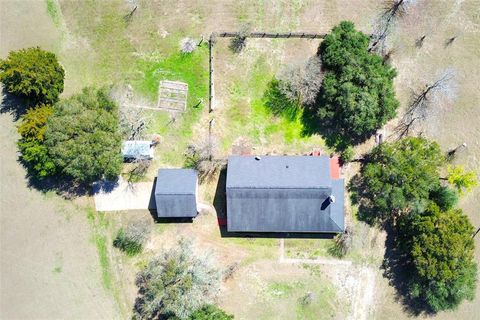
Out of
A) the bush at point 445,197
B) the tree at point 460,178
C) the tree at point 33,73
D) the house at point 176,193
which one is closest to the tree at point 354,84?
the tree at point 460,178

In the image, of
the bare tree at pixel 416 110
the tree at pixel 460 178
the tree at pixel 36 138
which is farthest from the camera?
the bare tree at pixel 416 110

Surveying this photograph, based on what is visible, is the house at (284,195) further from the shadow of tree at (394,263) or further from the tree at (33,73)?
the tree at (33,73)

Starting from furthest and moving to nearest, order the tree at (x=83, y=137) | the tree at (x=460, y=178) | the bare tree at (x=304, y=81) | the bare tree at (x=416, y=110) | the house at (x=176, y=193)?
1. the bare tree at (x=416, y=110)
2. the bare tree at (x=304, y=81)
3. the tree at (x=460, y=178)
4. the house at (x=176, y=193)
5. the tree at (x=83, y=137)

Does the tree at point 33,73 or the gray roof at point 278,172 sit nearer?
the tree at point 33,73

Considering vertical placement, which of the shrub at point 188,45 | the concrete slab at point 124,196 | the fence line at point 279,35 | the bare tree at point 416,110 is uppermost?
the fence line at point 279,35

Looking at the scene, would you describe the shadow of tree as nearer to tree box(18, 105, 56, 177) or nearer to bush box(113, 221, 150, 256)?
bush box(113, 221, 150, 256)

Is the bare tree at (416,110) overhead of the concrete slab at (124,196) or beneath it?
overhead

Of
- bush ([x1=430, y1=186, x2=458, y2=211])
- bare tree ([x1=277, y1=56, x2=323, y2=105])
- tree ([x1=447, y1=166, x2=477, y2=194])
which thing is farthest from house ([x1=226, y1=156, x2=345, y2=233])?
tree ([x1=447, y1=166, x2=477, y2=194])
